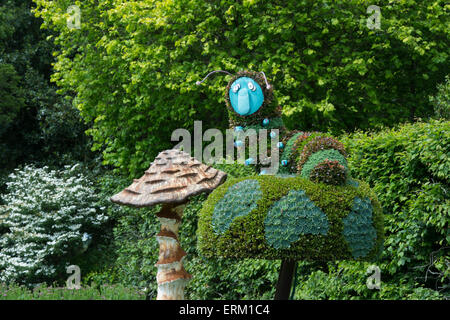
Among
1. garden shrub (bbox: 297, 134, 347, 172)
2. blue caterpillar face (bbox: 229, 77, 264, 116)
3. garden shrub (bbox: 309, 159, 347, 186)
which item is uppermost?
blue caterpillar face (bbox: 229, 77, 264, 116)

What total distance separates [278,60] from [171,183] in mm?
4326

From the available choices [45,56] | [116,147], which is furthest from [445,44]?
[45,56]

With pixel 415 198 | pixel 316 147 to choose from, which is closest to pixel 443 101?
pixel 415 198

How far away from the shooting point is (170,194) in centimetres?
446

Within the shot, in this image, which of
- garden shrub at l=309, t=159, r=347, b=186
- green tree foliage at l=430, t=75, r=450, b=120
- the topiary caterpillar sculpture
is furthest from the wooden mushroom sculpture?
green tree foliage at l=430, t=75, r=450, b=120

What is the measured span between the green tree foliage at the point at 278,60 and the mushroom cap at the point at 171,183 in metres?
3.00

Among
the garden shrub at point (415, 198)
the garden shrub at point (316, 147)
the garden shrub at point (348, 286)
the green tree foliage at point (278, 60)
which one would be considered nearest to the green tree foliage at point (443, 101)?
the green tree foliage at point (278, 60)

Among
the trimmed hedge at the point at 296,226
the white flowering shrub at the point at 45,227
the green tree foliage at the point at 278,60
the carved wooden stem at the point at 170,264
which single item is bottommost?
the white flowering shrub at the point at 45,227

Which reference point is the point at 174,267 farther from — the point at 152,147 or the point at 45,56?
the point at 45,56

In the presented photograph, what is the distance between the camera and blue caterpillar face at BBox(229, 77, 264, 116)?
15.3 ft

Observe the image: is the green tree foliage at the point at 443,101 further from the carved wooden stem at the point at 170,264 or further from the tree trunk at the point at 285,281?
the carved wooden stem at the point at 170,264

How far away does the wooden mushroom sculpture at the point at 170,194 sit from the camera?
4500 millimetres

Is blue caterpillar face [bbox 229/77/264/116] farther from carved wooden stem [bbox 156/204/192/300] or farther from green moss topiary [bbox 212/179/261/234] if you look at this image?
carved wooden stem [bbox 156/204/192/300]

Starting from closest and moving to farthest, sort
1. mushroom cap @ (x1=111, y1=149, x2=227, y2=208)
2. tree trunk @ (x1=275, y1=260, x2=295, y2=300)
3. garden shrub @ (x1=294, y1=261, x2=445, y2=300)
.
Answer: mushroom cap @ (x1=111, y1=149, x2=227, y2=208) → tree trunk @ (x1=275, y1=260, x2=295, y2=300) → garden shrub @ (x1=294, y1=261, x2=445, y2=300)
